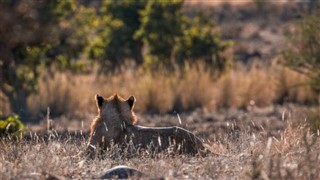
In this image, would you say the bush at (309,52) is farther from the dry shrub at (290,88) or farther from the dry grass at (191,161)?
the dry grass at (191,161)

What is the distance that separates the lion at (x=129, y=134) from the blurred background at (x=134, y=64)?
24.9 ft

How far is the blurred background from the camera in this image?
23.3 m

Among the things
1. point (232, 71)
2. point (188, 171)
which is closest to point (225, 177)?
point (188, 171)

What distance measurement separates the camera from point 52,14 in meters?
24.4

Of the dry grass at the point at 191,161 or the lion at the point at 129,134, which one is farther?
the lion at the point at 129,134

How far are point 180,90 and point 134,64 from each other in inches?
235

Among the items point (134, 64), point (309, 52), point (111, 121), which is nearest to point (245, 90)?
point (309, 52)

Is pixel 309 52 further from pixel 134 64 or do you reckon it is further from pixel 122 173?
pixel 122 173

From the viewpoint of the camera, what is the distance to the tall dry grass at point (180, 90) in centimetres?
2534

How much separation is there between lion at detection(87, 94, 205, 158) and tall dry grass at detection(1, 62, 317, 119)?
12.6 meters

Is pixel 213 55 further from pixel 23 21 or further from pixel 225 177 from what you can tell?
pixel 225 177

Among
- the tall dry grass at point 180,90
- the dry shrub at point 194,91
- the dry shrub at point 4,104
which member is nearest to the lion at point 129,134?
the dry shrub at point 4,104

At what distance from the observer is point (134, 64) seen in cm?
3181

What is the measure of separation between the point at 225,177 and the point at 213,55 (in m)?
20.0
